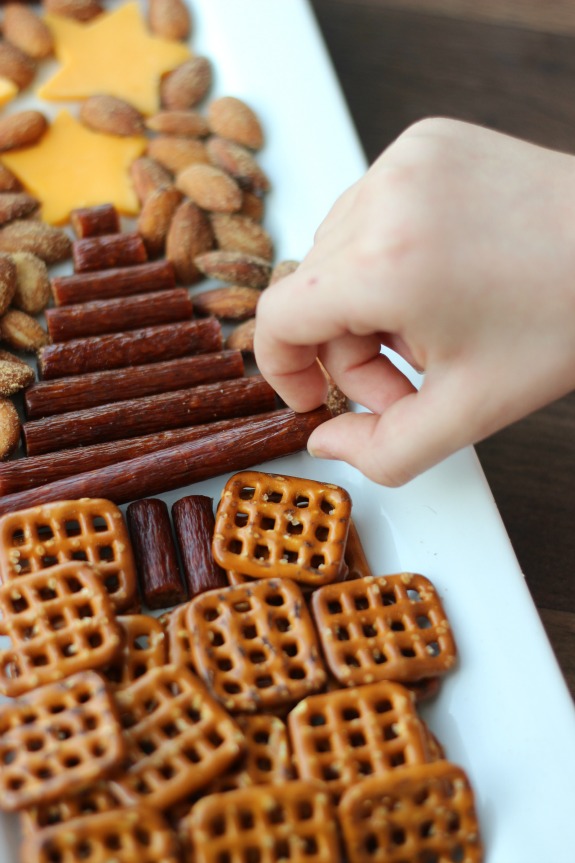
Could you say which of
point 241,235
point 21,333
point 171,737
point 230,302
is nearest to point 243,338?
point 230,302

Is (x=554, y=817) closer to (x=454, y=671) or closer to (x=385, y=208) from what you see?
(x=454, y=671)

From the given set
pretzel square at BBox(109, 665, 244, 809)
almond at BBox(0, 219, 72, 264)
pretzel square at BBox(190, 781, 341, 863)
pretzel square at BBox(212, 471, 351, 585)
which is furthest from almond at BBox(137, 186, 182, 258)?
pretzel square at BBox(190, 781, 341, 863)

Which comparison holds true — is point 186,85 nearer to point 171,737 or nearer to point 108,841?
point 171,737

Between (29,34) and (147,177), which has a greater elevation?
(29,34)

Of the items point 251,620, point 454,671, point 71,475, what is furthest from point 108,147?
point 454,671

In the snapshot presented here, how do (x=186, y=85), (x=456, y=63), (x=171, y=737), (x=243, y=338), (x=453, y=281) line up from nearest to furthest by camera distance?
1. (x=453, y=281)
2. (x=171, y=737)
3. (x=243, y=338)
4. (x=186, y=85)
5. (x=456, y=63)

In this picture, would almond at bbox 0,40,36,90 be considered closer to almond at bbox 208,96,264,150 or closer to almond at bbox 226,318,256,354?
almond at bbox 208,96,264,150
